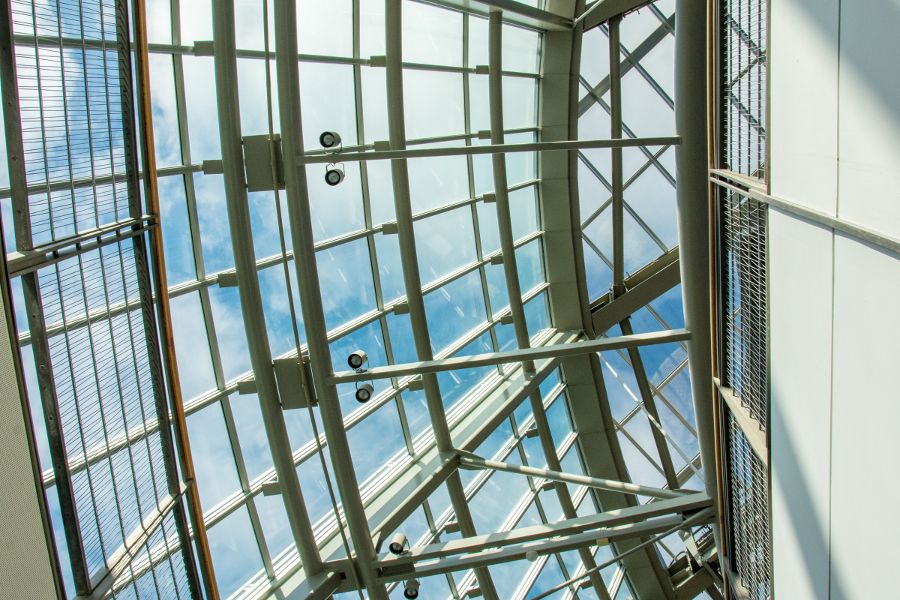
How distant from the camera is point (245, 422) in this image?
39.7 ft

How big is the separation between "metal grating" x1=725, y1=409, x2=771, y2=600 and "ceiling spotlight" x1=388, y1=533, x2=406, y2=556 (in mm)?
4539

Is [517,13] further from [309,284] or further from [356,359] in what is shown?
[356,359]

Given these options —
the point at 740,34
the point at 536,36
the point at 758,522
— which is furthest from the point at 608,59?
the point at 758,522

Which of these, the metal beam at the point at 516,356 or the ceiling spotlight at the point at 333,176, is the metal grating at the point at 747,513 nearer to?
the metal beam at the point at 516,356

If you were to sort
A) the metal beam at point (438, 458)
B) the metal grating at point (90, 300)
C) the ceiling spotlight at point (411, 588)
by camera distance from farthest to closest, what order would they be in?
the metal beam at point (438, 458)
the ceiling spotlight at point (411, 588)
the metal grating at point (90, 300)

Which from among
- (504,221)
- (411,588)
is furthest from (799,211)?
(504,221)

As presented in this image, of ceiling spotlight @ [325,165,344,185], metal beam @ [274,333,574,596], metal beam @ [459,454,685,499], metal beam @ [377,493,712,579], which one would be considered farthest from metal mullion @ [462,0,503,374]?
metal beam @ [377,493,712,579]

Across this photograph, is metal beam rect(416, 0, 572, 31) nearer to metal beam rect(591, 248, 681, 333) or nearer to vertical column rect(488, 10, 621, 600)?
vertical column rect(488, 10, 621, 600)

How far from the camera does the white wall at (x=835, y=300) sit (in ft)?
13.1

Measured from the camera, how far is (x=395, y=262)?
1462cm

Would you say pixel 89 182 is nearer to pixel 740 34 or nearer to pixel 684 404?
pixel 740 34

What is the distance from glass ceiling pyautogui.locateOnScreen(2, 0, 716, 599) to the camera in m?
11.1

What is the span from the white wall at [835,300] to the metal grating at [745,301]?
0.71m

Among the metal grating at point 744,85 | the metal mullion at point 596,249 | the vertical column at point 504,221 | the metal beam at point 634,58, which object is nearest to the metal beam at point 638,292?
the metal mullion at point 596,249
